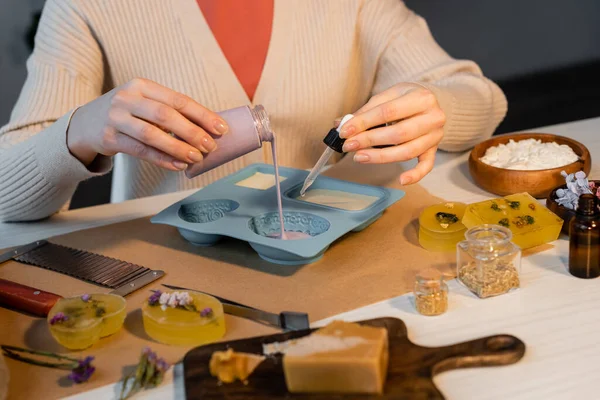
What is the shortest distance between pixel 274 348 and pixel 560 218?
59 centimetres

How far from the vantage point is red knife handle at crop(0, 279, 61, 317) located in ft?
3.81

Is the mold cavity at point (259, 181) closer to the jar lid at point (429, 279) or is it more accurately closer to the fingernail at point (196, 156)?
the fingernail at point (196, 156)

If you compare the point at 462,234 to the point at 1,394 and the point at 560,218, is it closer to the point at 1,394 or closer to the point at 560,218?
the point at 560,218

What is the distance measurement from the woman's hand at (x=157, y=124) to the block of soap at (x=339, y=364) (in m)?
0.45

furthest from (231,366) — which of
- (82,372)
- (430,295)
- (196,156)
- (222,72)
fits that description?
(222,72)

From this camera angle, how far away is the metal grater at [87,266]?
4.09ft

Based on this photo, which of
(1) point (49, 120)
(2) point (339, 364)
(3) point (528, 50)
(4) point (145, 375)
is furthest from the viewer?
(3) point (528, 50)

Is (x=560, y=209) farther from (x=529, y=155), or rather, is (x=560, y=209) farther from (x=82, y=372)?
(x=82, y=372)

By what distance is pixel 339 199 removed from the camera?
56.2 inches

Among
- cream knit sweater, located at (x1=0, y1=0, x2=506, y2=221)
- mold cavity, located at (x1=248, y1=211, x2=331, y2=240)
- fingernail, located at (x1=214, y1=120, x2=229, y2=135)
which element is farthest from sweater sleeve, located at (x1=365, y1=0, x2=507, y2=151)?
fingernail, located at (x1=214, y1=120, x2=229, y2=135)

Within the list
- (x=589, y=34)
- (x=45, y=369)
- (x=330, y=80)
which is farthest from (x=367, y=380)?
(x=589, y=34)

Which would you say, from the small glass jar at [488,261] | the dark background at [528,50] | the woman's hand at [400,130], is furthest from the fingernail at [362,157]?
the dark background at [528,50]

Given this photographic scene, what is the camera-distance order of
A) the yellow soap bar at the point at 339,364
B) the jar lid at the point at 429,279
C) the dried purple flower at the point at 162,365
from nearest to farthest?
1. the yellow soap bar at the point at 339,364
2. the dried purple flower at the point at 162,365
3. the jar lid at the point at 429,279

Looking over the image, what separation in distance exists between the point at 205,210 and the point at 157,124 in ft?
0.84
